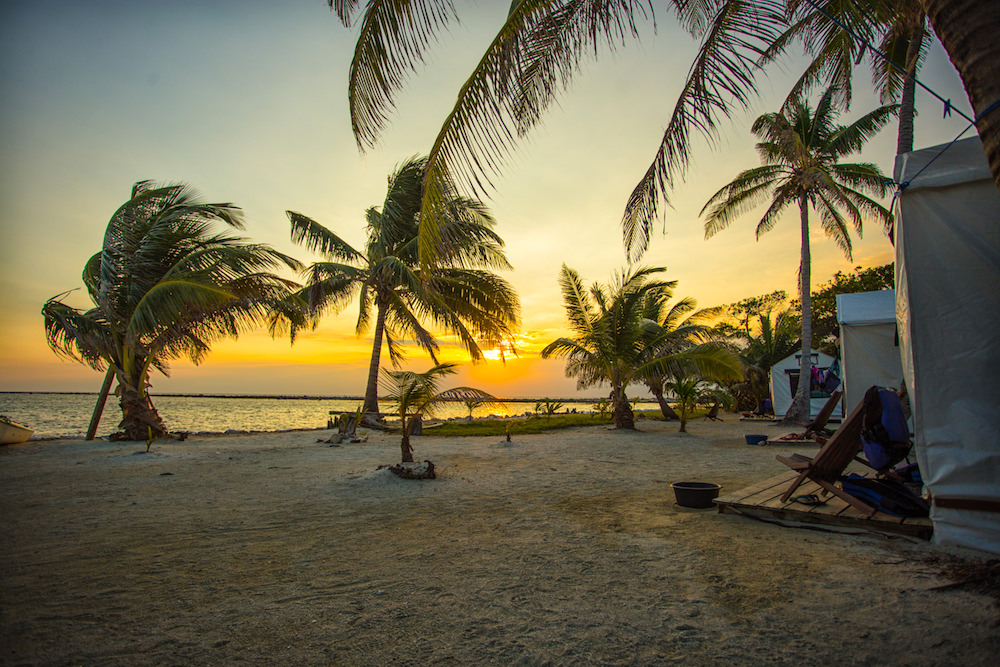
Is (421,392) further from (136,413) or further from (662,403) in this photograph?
(662,403)

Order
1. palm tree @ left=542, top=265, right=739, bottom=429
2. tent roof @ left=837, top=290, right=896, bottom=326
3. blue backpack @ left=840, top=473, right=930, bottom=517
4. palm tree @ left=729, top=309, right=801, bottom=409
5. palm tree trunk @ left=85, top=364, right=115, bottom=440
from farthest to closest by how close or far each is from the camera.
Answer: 1. palm tree @ left=729, top=309, right=801, bottom=409
2. palm tree @ left=542, top=265, right=739, bottom=429
3. palm tree trunk @ left=85, top=364, right=115, bottom=440
4. tent roof @ left=837, top=290, right=896, bottom=326
5. blue backpack @ left=840, top=473, right=930, bottom=517

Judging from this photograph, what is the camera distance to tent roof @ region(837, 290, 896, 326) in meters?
9.41

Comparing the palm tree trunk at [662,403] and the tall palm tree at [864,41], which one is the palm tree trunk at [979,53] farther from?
the palm tree trunk at [662,403]

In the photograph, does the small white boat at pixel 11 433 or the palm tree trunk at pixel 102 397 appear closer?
the small white boat at pixel 11 433

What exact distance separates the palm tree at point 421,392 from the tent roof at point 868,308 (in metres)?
7.81

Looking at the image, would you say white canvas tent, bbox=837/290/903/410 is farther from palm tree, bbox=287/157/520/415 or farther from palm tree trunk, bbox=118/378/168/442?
palm tree trunk, bbox=118/378/168/442

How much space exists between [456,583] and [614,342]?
1168cm

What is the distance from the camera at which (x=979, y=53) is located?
213 cm

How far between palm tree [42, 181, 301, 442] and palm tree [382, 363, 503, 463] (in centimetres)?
512

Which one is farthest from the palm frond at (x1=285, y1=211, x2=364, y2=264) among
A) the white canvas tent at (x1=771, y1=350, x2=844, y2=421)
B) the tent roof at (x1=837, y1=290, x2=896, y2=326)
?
the white canvas tent at (x1=771, y1=350, x2=844, y2=421)

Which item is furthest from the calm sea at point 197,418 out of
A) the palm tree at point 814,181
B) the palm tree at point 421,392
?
the palm tree at point 814,181

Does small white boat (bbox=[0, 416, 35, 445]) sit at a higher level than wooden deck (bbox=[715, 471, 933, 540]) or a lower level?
lower

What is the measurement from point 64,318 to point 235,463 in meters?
6.07

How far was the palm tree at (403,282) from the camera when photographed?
48.1ft
